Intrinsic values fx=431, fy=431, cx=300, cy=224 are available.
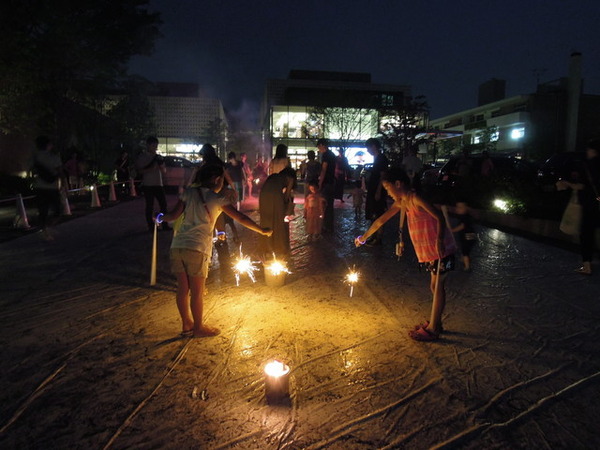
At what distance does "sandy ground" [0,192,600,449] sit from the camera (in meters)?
2.69

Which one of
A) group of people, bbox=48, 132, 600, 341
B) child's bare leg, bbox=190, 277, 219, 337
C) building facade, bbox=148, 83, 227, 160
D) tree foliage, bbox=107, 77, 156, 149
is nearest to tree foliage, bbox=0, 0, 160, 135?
tree foliage, bbox=107, 77, 156, 149

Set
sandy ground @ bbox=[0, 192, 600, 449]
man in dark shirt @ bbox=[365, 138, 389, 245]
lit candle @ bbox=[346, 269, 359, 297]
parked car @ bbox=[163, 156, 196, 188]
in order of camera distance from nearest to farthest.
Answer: sandy ground @ bbox=[0, 192, 600, 449], lit candle @ bbox=[346, 269, 359, 297], man in dark shirt @ bbox=[365, 138, 389, 245], parked car @ bbox=[163, 156, 196, 188]

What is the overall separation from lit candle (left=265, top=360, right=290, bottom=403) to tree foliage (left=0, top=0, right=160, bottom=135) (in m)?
13.6

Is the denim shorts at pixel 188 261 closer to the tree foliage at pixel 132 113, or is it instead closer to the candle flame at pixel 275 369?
the candle flame at pixel 275 369

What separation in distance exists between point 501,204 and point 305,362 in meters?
9.64

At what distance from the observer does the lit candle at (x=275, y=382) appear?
2.95 m

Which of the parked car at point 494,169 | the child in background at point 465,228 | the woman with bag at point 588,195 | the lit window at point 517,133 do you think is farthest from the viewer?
the lit window at point 517,133

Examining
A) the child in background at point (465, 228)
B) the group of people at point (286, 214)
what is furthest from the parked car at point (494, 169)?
the child in background at point (465, 228)

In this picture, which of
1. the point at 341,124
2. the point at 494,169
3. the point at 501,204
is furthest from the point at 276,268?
the point at 341,124

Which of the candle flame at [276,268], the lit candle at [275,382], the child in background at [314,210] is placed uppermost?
the child in background at [314,210]

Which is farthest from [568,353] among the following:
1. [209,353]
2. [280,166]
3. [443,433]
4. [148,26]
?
[148,26]

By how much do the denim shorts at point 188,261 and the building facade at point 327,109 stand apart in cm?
2948

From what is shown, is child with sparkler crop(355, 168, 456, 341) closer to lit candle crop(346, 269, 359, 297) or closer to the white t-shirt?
lit candle crop(346, 269, 359, 297)

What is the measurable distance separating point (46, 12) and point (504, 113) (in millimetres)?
44487
